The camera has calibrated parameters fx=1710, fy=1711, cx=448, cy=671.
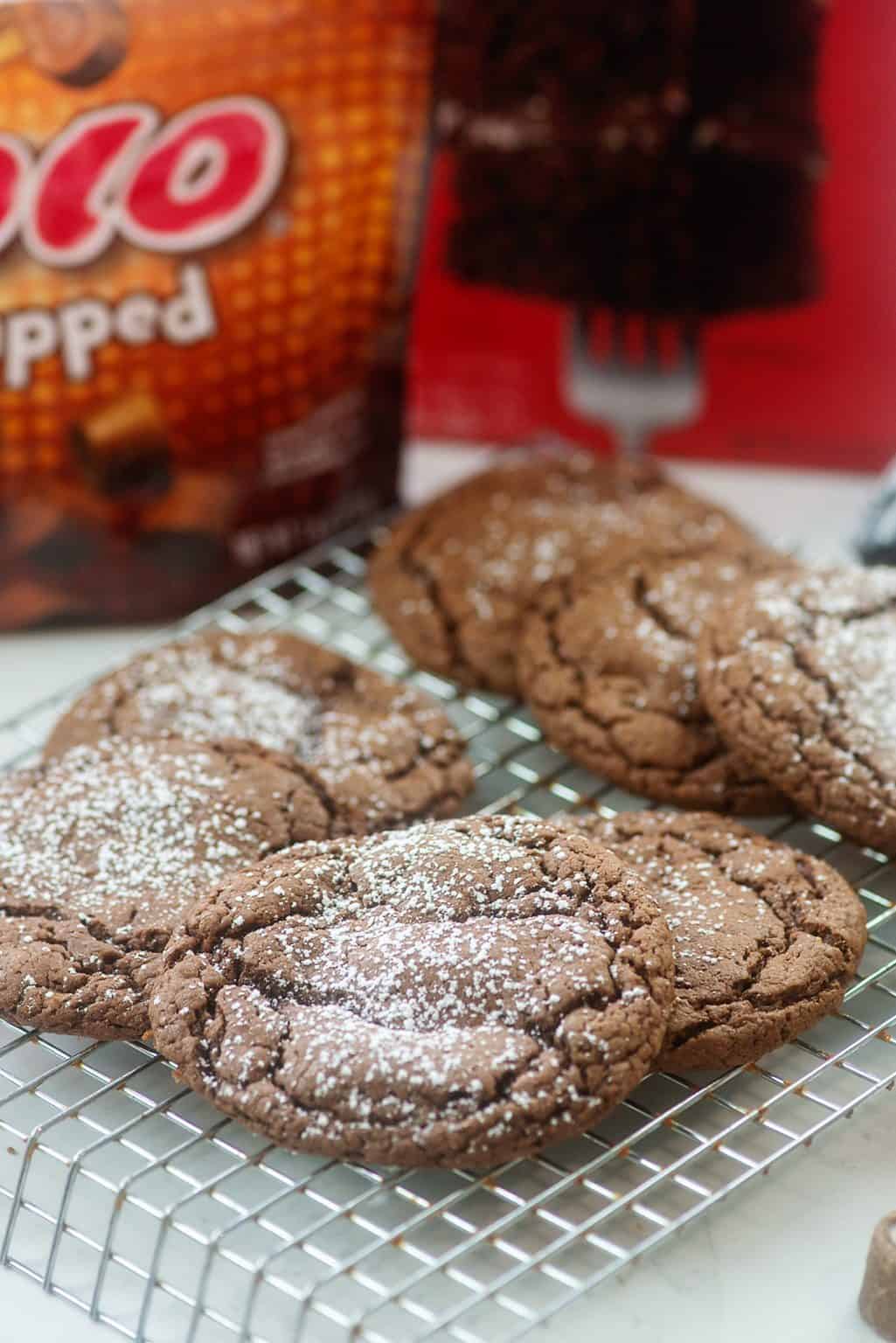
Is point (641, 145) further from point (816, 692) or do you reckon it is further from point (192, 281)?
point (816, 692)

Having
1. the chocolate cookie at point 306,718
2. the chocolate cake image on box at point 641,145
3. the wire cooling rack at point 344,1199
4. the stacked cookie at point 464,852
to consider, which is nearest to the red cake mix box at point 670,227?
the chocolate cake image on box at point 641,145

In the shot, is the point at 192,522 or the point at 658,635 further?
the point at 192,522

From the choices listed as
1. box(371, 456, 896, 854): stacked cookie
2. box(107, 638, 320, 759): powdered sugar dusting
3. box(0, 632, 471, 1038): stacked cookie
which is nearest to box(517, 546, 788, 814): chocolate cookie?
box(371, 456, 896, 854): stacked cookie

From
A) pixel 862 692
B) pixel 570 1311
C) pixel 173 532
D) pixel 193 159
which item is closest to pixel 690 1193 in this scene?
pixel 570 1311

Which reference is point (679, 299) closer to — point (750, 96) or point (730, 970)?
point (750, 96)

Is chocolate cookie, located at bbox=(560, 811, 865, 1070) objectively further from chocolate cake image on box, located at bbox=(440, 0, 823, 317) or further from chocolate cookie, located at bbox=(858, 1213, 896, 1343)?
chocolate cake image on box, located at bbox=(440, 0, 823, 317)

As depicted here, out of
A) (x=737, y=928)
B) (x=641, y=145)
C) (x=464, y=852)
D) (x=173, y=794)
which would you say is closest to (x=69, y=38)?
(x=641, y=145)
